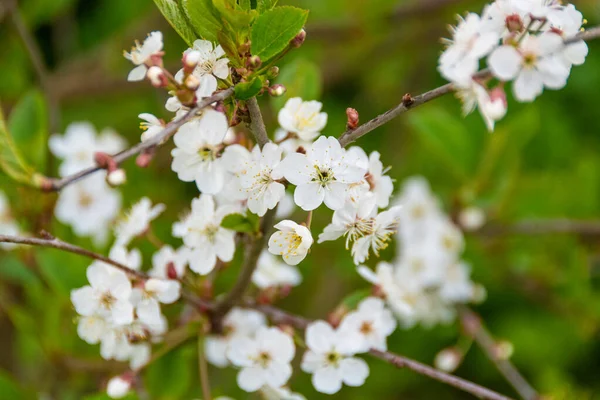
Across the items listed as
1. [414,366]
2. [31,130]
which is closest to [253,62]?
[414,366]

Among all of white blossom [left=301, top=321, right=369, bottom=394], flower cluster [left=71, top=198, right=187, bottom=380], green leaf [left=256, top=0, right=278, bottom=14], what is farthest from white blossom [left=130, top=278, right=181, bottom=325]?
green leaf [left=256, top=0, right=278, bottom=14]

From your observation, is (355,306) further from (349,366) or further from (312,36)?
(312,36)

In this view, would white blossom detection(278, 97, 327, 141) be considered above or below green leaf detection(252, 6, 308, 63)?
below

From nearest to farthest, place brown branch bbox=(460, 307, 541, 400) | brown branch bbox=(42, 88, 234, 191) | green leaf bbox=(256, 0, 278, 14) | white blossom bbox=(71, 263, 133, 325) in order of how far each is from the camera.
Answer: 1. brown branch bbox=(42, 88, 234, 191)
2. green leaf bbox=(256, 0, 278, 14)
3. white blossom bbox=(71, 263, 133, 325)
4. brown branch bbox=(460, 307, 541, 400)

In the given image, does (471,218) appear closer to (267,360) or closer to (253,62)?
(267,360)

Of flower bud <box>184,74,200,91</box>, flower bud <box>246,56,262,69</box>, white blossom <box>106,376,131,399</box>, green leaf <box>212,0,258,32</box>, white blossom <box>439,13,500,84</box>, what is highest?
green leaf <box>212,0,258,32</box>

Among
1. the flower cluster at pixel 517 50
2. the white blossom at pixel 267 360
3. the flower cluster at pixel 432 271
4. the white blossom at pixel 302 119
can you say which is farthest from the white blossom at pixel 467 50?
the flower cluster at pixel 432 271

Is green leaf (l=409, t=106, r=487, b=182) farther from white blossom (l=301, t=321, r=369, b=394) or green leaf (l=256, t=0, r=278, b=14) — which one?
green leaf (l=256, t=0, r=278, b=14)
